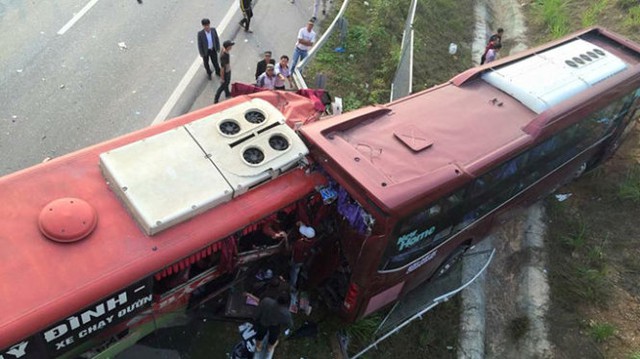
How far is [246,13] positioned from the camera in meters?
11.2

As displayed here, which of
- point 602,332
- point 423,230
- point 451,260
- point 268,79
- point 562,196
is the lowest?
point 602,332

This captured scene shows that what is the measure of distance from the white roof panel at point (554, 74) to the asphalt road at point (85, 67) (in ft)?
19.7

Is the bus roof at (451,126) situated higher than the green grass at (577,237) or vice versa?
the bus roof at (451,126)

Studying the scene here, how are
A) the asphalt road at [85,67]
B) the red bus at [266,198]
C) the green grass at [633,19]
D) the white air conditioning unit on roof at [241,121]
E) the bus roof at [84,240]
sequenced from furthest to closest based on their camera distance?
the green grass at [633,19] < the asphalt road at [85,67] < the white air conditioning unit on roof at [241,121] < the red bus at [266,198] < the bus roof at [84,240]

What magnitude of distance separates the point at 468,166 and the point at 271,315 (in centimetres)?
267

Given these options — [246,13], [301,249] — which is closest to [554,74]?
[301,249]

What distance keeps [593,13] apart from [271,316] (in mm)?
12158

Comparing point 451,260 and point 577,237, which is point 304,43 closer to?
point 451,260

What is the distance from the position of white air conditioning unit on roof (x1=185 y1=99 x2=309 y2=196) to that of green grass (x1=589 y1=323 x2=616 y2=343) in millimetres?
4788

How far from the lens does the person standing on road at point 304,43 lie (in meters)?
10.1

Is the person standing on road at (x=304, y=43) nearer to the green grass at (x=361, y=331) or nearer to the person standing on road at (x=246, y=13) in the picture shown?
the person standing on road at (x=246, y=13)

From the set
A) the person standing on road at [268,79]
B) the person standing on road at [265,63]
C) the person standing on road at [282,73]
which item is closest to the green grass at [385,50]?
the person standing on road at [282,73]

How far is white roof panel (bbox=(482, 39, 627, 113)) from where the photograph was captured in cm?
660

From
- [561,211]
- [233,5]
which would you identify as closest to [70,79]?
[233,5]
